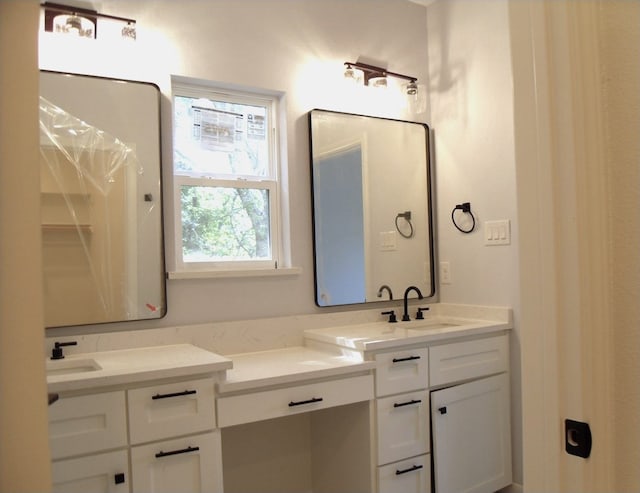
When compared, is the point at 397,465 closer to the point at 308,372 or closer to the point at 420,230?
the point at 308,372

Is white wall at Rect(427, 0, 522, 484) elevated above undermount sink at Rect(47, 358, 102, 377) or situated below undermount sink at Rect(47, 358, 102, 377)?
above

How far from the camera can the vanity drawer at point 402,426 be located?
80.4 inches

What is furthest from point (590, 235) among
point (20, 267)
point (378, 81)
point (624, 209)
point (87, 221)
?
point (378, 81)

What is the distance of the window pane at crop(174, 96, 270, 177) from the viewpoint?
7.43 ft

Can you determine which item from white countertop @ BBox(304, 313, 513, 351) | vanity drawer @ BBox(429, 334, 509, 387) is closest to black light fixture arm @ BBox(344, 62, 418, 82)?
white countertop @ BBox(304, 313, 513, 351)

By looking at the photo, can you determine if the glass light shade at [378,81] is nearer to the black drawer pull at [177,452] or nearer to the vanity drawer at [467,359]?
the vanity drawer at [467,359]

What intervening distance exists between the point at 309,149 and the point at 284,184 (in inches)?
9.1

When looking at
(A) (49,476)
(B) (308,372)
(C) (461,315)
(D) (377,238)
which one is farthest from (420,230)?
(A) (49,476)

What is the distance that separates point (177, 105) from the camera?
7.40 feet

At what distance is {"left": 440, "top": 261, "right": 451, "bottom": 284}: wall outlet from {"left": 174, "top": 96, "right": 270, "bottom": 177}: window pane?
1197 mm

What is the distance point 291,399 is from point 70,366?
848 mm

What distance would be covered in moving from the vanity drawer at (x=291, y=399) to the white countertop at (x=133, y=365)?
17 centimetres

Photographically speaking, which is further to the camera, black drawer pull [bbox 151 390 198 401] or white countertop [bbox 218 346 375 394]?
white countertop [bbox 218 346 375 394]

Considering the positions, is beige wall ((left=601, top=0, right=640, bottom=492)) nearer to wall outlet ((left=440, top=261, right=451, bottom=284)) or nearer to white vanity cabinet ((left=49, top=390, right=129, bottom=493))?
white vanity cabinet ((left=49, top=390, right=129, bottom=493))
